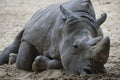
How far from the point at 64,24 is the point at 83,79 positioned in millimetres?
1153

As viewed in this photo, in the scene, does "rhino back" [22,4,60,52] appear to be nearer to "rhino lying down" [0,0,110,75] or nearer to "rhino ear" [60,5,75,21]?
"rhino lying down" [0,0,110,75]

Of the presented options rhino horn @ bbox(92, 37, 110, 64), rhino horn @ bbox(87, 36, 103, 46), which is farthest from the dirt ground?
rhino horn @ bbox(87, 36, 103, 46)

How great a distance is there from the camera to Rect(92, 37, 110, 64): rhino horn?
16.4 feet

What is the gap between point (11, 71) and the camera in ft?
21.3

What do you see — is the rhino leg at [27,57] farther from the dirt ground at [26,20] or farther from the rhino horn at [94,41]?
the rhino horn at [94,41]

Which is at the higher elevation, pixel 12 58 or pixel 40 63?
pixel 40 63

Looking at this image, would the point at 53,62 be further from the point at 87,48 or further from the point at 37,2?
the point at 37,2

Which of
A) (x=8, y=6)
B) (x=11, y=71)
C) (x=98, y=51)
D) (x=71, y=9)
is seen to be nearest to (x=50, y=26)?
(x=71, y=9)

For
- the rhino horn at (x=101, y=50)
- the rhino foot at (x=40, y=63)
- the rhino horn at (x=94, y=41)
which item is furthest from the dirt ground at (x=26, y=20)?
the rhino horn at (x=94, y=41)

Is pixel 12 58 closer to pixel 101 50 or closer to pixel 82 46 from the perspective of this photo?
pixel 82 46

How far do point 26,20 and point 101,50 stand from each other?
7275 millimetres

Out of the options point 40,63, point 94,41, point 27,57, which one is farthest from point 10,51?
point 94,41

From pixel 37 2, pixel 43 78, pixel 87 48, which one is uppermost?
pixel 87 48

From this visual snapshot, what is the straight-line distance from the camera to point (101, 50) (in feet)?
16.5
